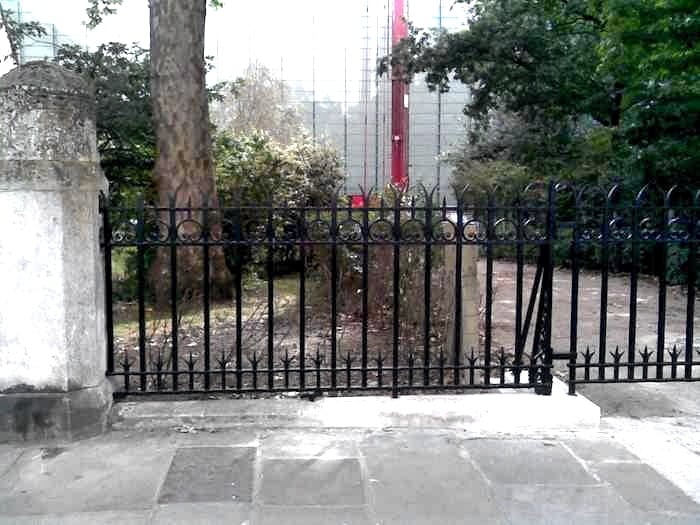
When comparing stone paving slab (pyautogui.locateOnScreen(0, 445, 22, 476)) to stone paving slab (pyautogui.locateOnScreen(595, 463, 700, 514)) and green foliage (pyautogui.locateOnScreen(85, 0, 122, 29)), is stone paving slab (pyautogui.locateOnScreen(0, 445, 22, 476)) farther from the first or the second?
green foliage (pyautogui.locateOnScreen(85, 0, 122, 29))

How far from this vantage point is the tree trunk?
11.1 metres

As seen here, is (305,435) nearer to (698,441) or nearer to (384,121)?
(698,441)

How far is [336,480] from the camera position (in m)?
4.50

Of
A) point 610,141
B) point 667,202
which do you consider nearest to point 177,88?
point 667,202

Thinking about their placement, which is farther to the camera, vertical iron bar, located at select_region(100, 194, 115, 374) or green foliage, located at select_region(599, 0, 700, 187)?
green foliage, located at select_region(599, 0, 700, 187)

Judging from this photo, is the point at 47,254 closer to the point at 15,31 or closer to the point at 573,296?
the point at 573,296

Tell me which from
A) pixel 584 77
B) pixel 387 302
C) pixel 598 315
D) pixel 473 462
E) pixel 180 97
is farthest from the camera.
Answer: pixel 584 77

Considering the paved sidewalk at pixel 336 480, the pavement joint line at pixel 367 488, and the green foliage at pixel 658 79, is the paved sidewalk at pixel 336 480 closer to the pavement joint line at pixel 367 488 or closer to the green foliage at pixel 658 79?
the pavement joint line at pixel 367 488

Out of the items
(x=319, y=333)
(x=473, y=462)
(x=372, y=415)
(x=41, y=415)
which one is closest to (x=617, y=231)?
(x=473, y=462)

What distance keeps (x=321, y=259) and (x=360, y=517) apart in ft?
15.8

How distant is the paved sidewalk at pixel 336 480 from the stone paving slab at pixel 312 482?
0.04 feet

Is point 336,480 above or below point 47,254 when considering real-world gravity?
below

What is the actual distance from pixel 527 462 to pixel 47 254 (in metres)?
3.34

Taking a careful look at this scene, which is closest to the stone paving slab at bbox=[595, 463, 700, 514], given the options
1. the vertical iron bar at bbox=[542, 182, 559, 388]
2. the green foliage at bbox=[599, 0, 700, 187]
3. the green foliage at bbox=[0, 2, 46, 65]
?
the vertical iron bar at bbox=[542, 182, 559, 388]
